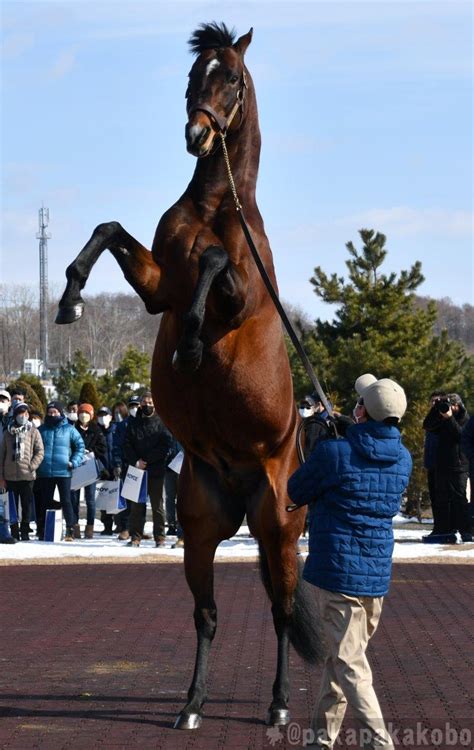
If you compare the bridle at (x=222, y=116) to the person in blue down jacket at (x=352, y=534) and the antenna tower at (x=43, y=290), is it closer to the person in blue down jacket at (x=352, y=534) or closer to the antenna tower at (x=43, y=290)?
the person in blue down jacket at (x=352, y=534)

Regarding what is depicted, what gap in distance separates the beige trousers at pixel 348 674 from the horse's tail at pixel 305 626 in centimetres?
128

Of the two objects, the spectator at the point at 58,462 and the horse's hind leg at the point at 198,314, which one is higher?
the horse's hind leg at the point at 198,314

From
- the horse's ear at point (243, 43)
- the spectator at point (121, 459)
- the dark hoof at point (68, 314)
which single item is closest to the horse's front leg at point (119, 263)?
the dark hoof at point (68, 314)

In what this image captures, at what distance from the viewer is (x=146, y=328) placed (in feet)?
297

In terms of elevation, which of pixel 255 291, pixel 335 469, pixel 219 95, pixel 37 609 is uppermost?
pixel 219 95

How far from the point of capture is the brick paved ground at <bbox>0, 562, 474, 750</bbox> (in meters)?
6.25

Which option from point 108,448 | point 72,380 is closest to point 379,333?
point 108,448

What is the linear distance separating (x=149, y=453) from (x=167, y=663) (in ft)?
26.0

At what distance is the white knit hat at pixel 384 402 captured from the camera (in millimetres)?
5441

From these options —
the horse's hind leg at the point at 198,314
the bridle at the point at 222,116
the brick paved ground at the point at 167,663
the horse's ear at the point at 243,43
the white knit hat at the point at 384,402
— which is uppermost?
the horse's ear at the point at 243,43

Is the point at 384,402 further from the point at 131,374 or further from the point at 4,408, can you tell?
the point at 131,374

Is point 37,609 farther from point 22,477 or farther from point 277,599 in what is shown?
point 22,477

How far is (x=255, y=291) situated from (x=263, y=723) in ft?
7.48

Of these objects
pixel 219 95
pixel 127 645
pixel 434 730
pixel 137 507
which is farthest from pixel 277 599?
pixel 137 507
